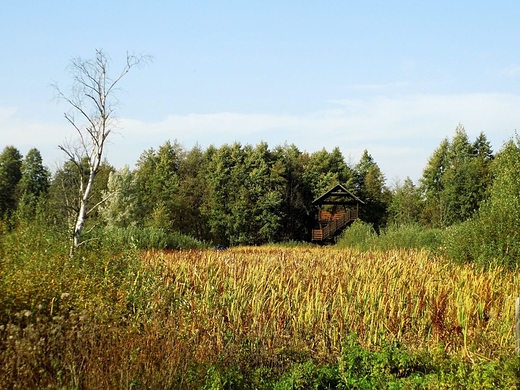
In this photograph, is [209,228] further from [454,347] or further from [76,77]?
[454,347]

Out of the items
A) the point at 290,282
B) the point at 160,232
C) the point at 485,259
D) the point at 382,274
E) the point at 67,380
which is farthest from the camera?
the point at 160,232

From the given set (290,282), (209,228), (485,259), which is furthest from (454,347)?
(209,228)

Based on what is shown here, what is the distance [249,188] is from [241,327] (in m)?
33.3

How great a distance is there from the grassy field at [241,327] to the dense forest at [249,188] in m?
23.7

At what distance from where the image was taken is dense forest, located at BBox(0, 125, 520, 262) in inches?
1378

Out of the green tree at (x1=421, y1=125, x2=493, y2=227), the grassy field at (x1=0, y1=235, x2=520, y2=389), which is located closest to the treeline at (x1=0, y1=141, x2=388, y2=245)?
the green tree at (x1=421, y1=125, x2=493, y2=227)

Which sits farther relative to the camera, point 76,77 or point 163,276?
point 76,77

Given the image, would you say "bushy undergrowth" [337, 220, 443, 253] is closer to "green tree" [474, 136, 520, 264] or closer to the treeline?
"green tree" [474, 136, 520, 264]

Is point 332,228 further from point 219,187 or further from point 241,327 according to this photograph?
point 241,327

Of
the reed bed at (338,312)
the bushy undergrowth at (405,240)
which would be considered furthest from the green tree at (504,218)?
the reed bed at (338,312)

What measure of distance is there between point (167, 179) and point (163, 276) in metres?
31.9

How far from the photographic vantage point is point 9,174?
43.3 metres

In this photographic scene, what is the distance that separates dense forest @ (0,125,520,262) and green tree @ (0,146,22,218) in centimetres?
8

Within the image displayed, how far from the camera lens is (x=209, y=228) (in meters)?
41.4
